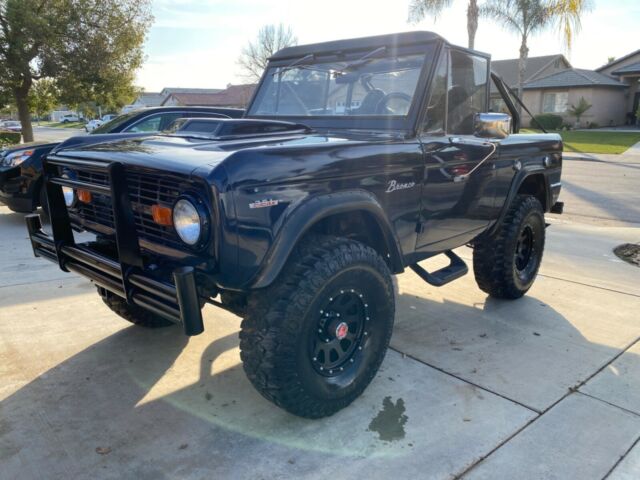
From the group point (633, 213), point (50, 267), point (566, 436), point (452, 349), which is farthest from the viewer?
point (633, 213)

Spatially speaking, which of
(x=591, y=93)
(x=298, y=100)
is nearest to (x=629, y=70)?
(x=591, y=93)

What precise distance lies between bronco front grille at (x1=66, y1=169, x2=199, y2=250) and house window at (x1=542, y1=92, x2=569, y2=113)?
39216 mm

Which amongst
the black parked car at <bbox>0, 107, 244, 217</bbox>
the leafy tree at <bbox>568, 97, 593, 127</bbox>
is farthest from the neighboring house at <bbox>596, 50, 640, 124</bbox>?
the black parked car at <bbox>0, 107, 244, 217</bbox>

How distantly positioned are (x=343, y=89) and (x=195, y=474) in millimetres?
2531

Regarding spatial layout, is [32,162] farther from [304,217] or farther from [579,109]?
[579,109]

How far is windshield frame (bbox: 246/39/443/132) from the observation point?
3240 mm

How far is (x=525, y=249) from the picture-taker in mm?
4797

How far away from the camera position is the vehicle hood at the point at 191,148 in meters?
2.30

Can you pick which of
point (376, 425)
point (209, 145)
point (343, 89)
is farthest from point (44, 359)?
point (343, 89)

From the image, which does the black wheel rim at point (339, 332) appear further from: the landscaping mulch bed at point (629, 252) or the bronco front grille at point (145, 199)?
the landscaping mulch bed at point (629, 252)

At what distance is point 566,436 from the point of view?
8.70 feet

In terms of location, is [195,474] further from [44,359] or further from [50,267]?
[50,267]

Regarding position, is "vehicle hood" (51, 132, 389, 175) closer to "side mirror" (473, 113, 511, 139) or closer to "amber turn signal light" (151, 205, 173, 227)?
"amber turn signal light" (151, 205, 173, 227)

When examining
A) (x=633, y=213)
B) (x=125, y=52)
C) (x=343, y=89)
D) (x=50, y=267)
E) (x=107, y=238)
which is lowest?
(x=633, y=213)
